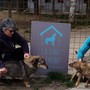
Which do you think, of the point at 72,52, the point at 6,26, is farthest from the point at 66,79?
the point at 72,52

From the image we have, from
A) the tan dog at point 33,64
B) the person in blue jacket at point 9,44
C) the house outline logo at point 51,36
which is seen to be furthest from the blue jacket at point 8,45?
the house outline logo at point 51,36

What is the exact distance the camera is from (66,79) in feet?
19.8

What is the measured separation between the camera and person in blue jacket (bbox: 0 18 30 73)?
5590 mm

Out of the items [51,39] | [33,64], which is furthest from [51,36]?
[33,64]

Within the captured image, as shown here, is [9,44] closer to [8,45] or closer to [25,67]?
[8,45]

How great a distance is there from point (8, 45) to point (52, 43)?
2.62ft

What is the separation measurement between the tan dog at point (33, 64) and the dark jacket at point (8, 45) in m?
0.25

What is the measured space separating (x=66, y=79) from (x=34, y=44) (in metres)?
0.79

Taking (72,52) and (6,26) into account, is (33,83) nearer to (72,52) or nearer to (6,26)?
(6,26)

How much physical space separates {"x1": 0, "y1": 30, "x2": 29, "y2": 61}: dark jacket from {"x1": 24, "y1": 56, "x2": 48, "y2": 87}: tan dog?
25 cm

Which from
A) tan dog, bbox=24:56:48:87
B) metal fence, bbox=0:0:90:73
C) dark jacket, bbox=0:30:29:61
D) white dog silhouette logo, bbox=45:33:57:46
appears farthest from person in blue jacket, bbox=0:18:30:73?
metal fence, bbox=0:0:90:73

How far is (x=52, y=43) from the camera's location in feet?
20.1

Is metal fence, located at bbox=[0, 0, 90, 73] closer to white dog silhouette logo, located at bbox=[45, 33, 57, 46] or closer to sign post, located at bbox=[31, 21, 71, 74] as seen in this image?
sign post, located at bbox=[31, 21, 71, 74]

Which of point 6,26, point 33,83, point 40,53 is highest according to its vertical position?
point 6,26
